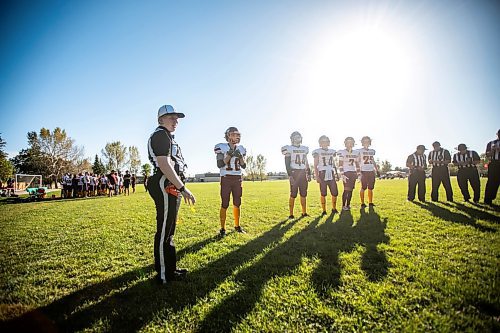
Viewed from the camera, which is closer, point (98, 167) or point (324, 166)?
point (324, 166)

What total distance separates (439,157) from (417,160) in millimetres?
920

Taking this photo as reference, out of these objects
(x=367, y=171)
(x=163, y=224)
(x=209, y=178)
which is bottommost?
(x=209, y=178)

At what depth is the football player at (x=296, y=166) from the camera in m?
8.25

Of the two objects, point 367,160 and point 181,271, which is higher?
point 367,160

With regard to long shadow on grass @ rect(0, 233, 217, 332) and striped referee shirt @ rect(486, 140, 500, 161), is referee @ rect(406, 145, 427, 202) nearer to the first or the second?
striped referee shirt @ rect(486, 140, 500, 161)

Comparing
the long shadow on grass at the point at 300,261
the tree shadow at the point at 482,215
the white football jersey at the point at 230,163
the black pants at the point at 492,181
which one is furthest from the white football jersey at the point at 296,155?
the black pants at the point at 492,181

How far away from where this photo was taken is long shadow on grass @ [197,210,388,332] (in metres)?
2.69

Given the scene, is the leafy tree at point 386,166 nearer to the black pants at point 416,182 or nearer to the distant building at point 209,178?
the distant building at point 209,178

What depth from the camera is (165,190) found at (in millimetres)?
3545

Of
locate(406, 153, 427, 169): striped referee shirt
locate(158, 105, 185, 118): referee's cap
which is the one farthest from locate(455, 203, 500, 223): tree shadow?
locate(158, 105, 185, 118): referee's cap

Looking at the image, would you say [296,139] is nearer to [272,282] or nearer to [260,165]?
[272,282]

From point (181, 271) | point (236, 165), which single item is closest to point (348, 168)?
point (236, 165)

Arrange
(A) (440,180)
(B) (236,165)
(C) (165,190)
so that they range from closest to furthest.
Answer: (C) (165,190) → (B) (236,165) → (A) (440,180)

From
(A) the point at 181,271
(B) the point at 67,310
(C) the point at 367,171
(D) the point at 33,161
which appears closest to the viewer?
(B) the point at 67,310
